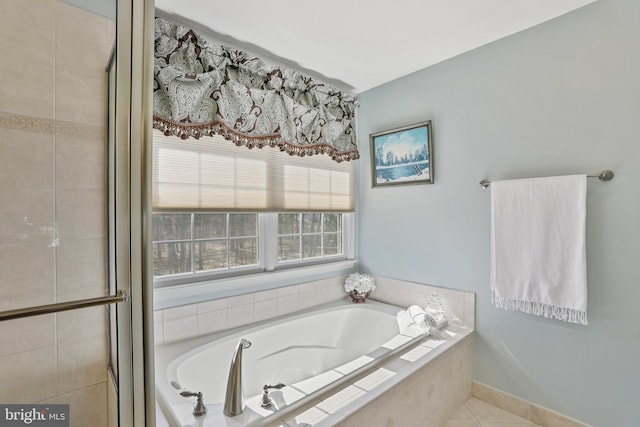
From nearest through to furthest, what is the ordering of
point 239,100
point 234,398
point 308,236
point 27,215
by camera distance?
1. point 27,215
2. point 234,398
3. point 239,100
4. point 308,236

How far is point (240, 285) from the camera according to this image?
213cm

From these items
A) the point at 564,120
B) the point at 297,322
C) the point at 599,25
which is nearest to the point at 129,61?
the point at 297,322

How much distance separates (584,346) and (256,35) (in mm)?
2680

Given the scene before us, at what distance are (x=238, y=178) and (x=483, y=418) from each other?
223 centimetres

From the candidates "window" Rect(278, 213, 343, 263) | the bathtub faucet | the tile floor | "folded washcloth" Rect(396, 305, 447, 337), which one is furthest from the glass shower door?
the tile floor

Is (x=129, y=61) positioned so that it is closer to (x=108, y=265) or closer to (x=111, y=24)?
(x=111, y=24)

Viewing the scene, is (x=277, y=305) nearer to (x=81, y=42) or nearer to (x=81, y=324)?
(x=81, y=324)

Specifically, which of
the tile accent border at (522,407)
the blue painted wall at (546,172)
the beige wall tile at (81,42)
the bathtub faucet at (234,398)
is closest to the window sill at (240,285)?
the blue painted wall at (546,172)

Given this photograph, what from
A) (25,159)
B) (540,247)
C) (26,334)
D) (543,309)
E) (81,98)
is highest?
(81,98)

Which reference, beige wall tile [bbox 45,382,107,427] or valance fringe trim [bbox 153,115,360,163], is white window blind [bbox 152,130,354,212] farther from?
beige wall tile [bbox 45,382,107,427]

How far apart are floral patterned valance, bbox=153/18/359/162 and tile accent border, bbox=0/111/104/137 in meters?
0.76

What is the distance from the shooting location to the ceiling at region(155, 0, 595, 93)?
1645 mm

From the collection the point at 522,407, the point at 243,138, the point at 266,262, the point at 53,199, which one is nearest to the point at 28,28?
the point at 53,199

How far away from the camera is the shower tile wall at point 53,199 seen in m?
0.87
